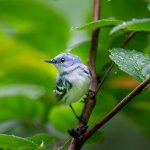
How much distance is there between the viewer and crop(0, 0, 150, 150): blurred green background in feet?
3.60

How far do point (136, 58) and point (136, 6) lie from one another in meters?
0.38

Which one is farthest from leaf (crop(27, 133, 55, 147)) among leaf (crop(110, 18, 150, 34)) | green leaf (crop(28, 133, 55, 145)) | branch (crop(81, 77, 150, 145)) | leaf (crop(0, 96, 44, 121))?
leaf (crop(0, 96, 44, 121))

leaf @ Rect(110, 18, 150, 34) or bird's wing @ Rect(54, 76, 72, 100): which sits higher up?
leaf @ Rect(110, 18, 150, 34)

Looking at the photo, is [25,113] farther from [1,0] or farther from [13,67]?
[1,0]

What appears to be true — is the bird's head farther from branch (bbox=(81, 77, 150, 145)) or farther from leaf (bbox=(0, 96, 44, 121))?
leaf (bbox=(0, 96, 44, 121))

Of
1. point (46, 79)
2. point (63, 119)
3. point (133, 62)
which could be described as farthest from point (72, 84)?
point (46, 79)

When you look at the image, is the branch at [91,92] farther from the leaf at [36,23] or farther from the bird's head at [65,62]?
the leaf at [36,23]

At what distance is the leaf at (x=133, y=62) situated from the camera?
2.28ft

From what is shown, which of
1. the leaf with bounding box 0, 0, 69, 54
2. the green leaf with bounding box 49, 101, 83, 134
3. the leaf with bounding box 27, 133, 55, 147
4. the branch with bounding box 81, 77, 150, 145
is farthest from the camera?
the leaf with bounding box 0, 0, 69, 54

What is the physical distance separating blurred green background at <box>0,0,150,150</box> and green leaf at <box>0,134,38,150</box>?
37cm

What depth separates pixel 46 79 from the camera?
1261 millimetres

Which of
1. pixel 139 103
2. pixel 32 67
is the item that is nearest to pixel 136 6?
pixel 139 103

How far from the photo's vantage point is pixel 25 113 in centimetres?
117

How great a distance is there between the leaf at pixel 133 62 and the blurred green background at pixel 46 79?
0.99ft
